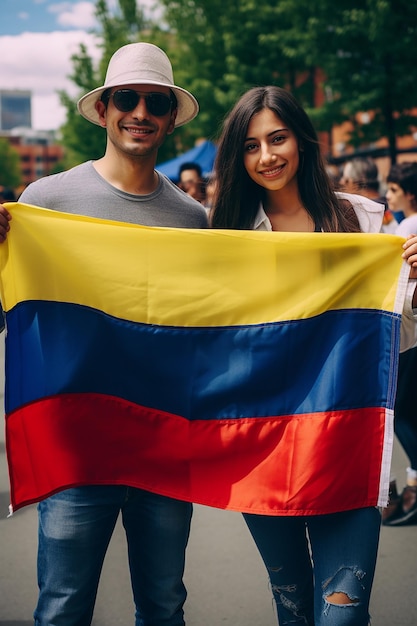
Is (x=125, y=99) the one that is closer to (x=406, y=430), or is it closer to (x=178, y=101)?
(x=178, y=101)

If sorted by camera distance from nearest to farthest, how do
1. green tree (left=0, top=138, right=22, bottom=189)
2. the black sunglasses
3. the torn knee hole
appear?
the torn knee hole → the black sunglasses → green tree (left=0, top=138, right=22, bottom=189)

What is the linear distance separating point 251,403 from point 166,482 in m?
0.41

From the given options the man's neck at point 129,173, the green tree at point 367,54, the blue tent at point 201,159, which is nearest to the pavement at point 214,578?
A: the man's neck at point 129,173

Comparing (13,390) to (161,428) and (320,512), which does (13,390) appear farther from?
(320,512)

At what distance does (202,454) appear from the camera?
3004 millimetres

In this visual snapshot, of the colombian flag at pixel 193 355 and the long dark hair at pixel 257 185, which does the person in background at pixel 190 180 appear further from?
the colombian flag at pixel 193 355

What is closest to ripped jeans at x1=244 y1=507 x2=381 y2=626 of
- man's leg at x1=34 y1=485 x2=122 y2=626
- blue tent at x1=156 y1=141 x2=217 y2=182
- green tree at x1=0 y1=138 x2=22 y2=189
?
man's leg at x1=34 y1=485 x2=122 y2=626

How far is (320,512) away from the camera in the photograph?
279 centimetres

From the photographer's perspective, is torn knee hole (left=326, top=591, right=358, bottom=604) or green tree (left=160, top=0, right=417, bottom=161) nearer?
torn knee hole (left=326, top=591, right=358, bottom=604)

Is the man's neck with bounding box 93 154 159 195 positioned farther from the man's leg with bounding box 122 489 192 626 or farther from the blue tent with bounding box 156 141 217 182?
the blue tent with bounding box 156 141 217 182

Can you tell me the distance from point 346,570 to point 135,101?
1.81 m

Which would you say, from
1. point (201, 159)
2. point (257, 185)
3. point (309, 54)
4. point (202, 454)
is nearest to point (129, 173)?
point (257, 185)

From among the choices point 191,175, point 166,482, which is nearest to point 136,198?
point 166,482

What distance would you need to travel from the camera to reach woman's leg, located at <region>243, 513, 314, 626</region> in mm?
2887
